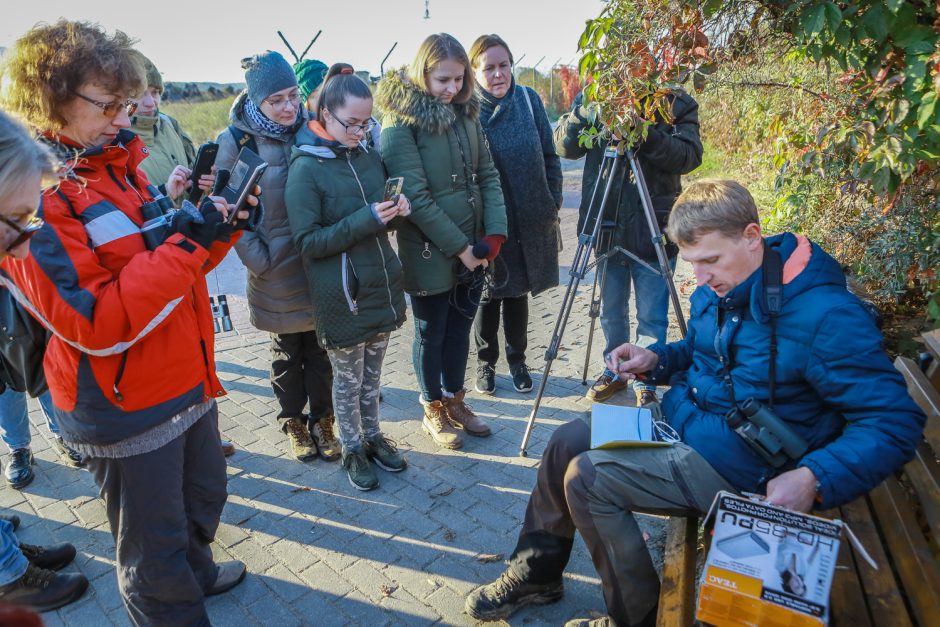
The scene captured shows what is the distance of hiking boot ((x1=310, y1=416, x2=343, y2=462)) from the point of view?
12.3 feet

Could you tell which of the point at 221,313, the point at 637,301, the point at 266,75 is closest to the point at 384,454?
the point at 221,313

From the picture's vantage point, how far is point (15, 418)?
350 centimetres

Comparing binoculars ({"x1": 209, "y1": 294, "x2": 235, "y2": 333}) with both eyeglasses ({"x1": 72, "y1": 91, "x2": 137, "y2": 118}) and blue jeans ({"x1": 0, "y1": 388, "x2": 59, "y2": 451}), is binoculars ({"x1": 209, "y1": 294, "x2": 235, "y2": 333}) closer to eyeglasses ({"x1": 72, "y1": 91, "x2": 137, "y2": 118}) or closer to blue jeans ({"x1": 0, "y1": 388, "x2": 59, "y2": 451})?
blue jeans ({"x1": 0, "y1": 388, "x2": 59, "y2": 451})

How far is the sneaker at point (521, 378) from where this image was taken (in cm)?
454

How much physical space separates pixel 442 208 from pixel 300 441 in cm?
162

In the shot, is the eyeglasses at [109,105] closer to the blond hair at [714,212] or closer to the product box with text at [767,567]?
the blond hair at [714,212]

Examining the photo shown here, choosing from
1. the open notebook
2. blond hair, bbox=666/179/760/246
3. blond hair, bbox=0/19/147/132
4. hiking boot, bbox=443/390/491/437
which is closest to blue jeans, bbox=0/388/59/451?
blond hair, bbox=0/19/147/132

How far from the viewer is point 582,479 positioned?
226 cm

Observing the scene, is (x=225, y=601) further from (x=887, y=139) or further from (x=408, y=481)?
(x=887, y=139)

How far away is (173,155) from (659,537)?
138 inches

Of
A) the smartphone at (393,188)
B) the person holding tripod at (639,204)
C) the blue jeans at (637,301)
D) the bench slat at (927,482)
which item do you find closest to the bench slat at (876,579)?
the bench slat at (927,482)

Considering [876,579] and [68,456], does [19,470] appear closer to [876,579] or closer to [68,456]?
[68,456]

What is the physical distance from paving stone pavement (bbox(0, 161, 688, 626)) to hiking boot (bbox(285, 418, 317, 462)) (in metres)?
0.06

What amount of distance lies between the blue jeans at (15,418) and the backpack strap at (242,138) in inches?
69.3
